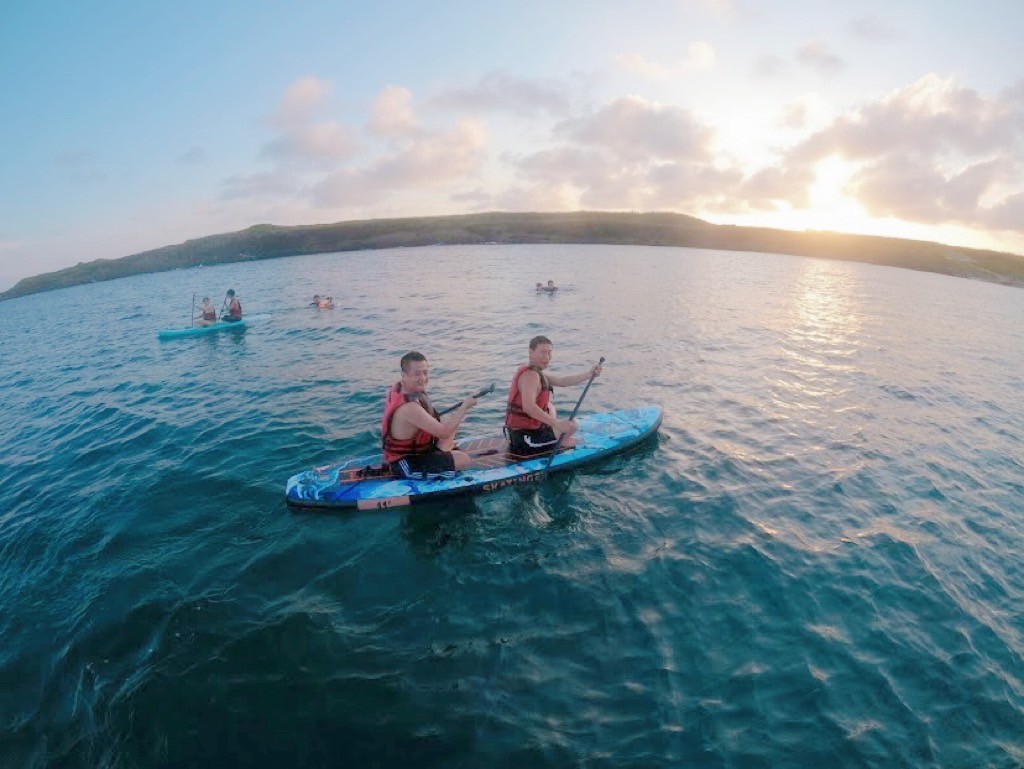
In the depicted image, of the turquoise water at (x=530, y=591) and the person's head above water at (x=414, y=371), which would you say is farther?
the person's head above water at (x=414, y=371)

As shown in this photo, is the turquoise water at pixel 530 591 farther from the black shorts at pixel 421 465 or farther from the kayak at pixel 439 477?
the black shorts at pixel 421 465

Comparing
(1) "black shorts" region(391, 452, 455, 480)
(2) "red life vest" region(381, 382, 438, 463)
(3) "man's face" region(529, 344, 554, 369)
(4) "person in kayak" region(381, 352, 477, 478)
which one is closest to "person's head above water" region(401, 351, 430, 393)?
(4) "person in kayak" region(381, 352, 477, 478)

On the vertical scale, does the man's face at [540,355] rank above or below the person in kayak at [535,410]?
above

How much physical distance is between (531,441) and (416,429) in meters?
2.69

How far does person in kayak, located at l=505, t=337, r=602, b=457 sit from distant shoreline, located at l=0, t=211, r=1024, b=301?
108875 millimetres

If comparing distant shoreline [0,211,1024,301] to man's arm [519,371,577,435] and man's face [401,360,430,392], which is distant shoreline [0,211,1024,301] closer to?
man's arm [519,371,577,435]

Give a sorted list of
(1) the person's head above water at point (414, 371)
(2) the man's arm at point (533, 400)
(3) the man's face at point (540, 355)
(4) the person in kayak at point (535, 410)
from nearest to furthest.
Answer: (1) the person's head above water at point (414, 371)
(3) the man's face at point (540, 355)
(4) the person in kayak at point (535, 410)
(2) the man's arm at point (533, 400)

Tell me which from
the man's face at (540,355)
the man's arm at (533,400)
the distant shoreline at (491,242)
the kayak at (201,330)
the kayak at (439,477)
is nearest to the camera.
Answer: the kayak at (439,477)

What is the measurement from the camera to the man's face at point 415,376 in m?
8.93

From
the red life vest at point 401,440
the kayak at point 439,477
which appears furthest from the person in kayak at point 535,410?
the red life vest at point 401,440

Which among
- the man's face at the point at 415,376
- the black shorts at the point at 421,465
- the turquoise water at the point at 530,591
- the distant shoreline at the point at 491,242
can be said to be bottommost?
the turquoise water at the point at 530,591

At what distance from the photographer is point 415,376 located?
29.5 feet

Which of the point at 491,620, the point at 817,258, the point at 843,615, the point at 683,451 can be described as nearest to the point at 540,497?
the point at 491,620

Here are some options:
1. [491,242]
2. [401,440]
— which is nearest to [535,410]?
[401,440]
